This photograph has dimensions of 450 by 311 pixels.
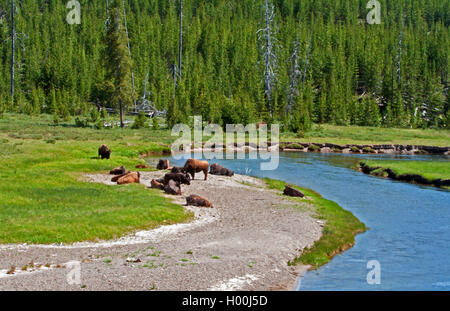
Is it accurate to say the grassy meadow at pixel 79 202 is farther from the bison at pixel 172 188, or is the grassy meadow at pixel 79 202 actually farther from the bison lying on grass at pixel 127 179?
the bison lying on grass at pixel 127 179

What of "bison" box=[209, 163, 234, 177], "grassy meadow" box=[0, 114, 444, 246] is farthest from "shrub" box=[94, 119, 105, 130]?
"bison" box=[209, 163, 234, 177]

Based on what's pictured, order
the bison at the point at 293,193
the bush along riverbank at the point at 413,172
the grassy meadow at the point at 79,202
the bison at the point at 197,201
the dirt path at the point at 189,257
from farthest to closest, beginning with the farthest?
the bush along riverbank at the point at 413,172 < the bison at the point at 293,193 < the bison at the point at 197,201 < the grassy meadow at the point at 79,202 < the dirt path at the point at 189,257

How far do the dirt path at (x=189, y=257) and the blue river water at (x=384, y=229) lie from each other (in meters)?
1.76

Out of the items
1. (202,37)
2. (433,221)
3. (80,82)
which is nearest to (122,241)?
(433,221)

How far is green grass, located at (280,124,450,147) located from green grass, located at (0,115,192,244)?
35045mm

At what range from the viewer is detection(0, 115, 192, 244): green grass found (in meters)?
19.3

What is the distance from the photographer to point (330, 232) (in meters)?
22.6

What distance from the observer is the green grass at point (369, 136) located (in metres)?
70.0

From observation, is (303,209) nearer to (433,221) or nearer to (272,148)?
(433,221)

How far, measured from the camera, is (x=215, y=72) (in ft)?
407

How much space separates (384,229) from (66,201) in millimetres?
14941

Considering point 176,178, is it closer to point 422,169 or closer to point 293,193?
point 293,193

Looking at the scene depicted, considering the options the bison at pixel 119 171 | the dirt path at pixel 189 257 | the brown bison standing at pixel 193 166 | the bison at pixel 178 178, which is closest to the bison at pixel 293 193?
the dirt path at pixel 189 257
